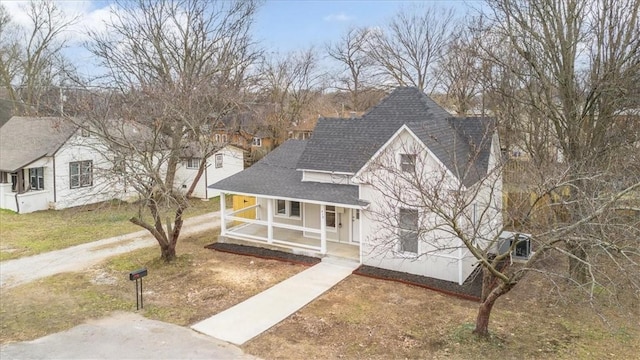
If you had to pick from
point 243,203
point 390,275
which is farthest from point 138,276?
point 243,203

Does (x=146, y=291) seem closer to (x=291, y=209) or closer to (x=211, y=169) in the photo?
(x=291, y=209)

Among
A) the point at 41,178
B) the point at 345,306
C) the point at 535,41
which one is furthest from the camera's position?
the point at 41,178

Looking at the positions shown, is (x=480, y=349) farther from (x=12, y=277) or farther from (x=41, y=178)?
(x=41, y=178)

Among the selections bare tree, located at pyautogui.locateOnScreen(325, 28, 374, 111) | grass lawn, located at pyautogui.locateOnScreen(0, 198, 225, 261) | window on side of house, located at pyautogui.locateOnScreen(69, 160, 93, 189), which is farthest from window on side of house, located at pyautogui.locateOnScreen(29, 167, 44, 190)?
bare tree, located at pyautogui.locateOnScreen(325, 28, 374, 111)

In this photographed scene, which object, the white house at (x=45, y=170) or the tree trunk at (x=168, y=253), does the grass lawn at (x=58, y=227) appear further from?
the tree trunk at (x=168, y=253)

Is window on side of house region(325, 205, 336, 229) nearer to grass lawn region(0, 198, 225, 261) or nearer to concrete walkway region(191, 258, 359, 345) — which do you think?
concrete walkway region(191, 258, 359, 345)

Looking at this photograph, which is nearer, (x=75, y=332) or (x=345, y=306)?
(x=75, y=332)

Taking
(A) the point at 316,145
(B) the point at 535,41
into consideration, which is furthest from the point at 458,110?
(B) the point at 535,41
